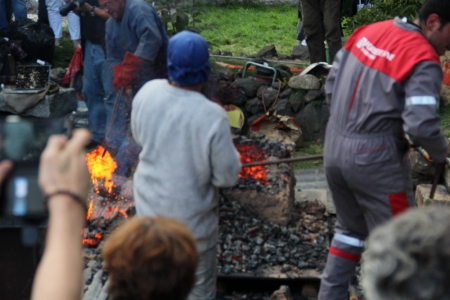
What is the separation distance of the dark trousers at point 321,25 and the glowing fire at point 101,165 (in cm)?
377

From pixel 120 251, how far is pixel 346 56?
8.88 ft

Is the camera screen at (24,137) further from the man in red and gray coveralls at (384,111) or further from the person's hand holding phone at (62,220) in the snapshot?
the man in red and gray coveralls at (384,111)

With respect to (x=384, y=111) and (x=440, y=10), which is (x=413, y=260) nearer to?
(x=384, y=111)

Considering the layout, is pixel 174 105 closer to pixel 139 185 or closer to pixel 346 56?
pixel 139 185

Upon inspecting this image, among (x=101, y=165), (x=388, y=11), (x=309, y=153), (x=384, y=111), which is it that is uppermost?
(x=384, y=111)

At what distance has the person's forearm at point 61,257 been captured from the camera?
6.33 ft

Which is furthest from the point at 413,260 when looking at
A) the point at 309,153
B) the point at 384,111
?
the point at 309,153

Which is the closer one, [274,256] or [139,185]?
[139,185]

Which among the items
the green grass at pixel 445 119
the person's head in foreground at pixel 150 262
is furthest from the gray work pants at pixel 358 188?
the green grass at pixel 445 119

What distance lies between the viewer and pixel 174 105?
12.4 feet

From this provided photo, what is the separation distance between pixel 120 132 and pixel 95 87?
1041mm

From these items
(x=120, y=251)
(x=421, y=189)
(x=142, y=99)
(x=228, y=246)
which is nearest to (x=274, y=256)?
(x=228, y=246)

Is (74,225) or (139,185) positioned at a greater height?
(74,225)

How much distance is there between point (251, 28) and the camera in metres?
14.8
